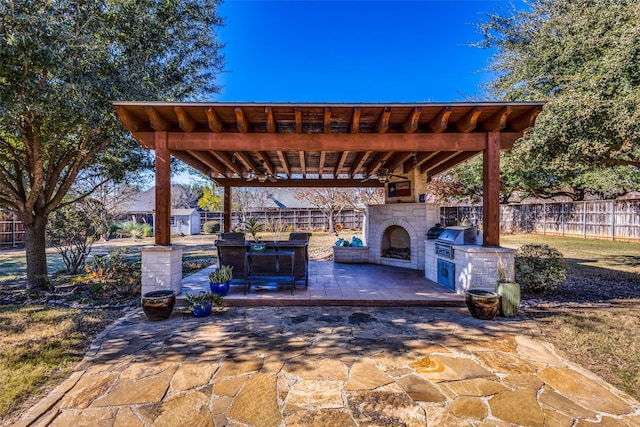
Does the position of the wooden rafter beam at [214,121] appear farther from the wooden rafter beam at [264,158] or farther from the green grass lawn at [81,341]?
the green grass lawn at [81,341]

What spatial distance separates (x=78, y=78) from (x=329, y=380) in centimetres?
602

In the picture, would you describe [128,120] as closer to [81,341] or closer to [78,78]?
[78,78]

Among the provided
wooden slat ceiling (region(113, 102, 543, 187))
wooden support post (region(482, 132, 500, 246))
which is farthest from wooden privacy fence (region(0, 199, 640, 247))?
wooden slat ceiling (region(113, 102, 543, 187))

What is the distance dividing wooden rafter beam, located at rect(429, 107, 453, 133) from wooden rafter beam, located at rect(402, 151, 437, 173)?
58.8 inches

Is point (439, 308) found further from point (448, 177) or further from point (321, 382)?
point (448, 177)

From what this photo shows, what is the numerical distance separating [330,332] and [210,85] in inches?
294

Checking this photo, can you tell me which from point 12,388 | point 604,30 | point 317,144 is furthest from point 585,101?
point 12,388

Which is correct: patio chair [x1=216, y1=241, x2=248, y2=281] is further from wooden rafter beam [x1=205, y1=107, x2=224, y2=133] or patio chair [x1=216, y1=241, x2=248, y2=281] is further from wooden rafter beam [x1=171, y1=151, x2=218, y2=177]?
wooden rafter beam [x1=171, y1=151, x2=218, y2=177]

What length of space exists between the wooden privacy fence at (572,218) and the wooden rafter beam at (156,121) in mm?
9361

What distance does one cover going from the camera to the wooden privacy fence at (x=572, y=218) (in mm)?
13547

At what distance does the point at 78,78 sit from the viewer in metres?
4.96

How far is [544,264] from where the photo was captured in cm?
552

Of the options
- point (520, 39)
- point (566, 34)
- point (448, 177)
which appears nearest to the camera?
point (566, 34)

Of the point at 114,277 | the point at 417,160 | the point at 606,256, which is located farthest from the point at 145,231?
the point at 606,256
